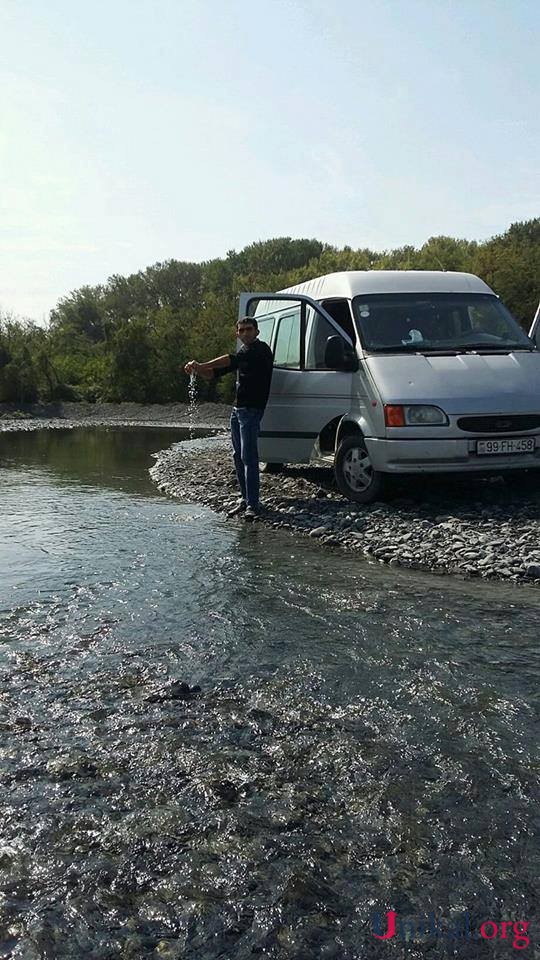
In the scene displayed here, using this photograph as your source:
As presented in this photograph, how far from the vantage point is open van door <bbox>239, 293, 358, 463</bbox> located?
29.9 feet

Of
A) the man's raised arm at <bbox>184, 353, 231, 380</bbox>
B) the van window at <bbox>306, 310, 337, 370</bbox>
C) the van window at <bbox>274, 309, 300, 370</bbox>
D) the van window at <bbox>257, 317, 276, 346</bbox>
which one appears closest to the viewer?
the man's raised arm at <bbox>184, 353, 231, 380</bbox>

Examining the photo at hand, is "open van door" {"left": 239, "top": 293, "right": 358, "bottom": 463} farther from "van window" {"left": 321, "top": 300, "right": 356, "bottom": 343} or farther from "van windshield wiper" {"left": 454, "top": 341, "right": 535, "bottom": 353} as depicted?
"van windshield wiper" {"left": 454, "top": 341, "right": 535, "bottom": 353}

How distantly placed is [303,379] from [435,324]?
1766mm

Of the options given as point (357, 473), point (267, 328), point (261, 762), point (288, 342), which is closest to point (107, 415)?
point (267, 328)

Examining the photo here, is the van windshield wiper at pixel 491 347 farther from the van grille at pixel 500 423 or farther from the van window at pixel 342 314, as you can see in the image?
the van window at pixel 342 314

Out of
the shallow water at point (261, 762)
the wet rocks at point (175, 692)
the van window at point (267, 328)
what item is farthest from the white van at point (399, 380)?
the wet rocks at point (175, 692)

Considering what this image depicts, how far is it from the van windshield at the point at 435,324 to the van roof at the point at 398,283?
0.37ft

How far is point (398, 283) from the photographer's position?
971cm

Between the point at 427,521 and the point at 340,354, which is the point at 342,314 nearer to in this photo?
the point at 340,354

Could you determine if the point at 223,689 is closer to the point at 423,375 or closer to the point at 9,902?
the point at 9,902

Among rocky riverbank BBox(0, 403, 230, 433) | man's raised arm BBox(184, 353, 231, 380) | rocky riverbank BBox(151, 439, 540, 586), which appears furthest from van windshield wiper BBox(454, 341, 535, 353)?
rocky riverbank BBox(0, 403, 230, 433)

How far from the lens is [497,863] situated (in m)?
2.69

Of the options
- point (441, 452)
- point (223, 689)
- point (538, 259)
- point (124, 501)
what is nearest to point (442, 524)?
point (441, 452)

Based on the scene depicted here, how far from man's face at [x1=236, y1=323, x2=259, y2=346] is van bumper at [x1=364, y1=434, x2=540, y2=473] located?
1937 millimetres
